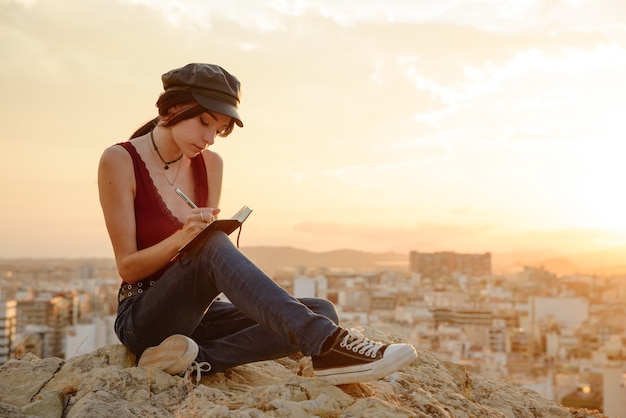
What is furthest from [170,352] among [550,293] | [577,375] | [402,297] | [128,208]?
[550,293]

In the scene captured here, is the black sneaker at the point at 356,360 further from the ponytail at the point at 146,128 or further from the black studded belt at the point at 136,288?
the ponytail at the point at 146,128

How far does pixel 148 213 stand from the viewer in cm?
276

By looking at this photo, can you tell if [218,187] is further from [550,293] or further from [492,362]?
[550,293]

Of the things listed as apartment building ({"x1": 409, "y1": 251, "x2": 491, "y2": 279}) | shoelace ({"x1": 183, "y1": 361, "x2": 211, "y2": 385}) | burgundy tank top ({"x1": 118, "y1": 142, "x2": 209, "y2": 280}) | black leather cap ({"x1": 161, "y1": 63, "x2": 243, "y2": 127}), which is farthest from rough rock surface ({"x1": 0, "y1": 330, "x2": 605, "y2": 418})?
apartment building ({"x1": 409, "y1": 251, "x2": 491, "y2": 279})

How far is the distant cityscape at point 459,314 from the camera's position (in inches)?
1221

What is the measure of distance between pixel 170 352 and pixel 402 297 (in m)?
56.1

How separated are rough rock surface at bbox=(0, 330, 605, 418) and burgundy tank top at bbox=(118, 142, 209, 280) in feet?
1.35

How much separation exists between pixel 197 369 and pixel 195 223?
526 mm

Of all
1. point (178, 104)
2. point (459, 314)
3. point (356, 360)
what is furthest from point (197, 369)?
point (459, 314)

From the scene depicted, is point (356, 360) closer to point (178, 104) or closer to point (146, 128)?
point (178, 104)

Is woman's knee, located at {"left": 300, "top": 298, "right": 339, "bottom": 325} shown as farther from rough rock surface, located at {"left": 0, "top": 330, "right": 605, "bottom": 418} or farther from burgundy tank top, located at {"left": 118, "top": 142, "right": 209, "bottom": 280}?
burgundy tank top, located at {"left": 118, "top": 142, "right": 209, "bottom": 280}

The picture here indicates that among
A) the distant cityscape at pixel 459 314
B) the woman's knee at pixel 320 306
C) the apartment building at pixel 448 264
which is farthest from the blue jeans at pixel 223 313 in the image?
the apartment building at pixel 448 264

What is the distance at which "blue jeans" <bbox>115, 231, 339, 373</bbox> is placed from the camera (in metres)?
2.41

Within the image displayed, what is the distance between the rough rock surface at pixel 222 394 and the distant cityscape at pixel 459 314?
15.0 meters
